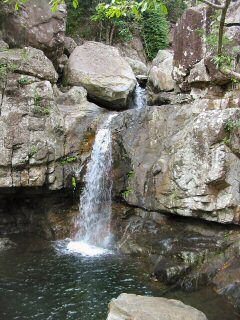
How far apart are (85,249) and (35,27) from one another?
974cm

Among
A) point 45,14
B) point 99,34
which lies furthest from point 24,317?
point 99,34

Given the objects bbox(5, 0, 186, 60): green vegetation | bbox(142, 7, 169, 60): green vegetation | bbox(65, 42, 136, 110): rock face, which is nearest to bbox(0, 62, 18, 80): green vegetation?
bbox(65, 42, 136, 110): rock face

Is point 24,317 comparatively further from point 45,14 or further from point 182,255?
point 45,14

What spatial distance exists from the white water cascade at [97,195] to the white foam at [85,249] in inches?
11.5

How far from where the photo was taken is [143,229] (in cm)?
1239

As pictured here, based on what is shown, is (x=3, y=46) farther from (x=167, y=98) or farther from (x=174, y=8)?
(x=174, y=8)

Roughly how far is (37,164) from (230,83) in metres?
7.29

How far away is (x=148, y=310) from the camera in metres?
7.20

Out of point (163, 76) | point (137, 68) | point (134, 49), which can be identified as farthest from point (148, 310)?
point (134, 49)

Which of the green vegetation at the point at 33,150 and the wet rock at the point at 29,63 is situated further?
the wet rock at the point at 29,63

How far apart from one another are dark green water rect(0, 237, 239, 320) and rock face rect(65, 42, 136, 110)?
7.15 meters

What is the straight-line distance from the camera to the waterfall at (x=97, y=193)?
13.4 meters

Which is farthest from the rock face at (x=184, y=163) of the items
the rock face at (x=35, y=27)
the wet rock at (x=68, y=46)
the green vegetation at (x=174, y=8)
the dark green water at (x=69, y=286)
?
the green vegetation at (x=174, y=8)

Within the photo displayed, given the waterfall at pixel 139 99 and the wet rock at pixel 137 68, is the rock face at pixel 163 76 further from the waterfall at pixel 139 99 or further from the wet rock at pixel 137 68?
the wet rock at pixel 137 68
